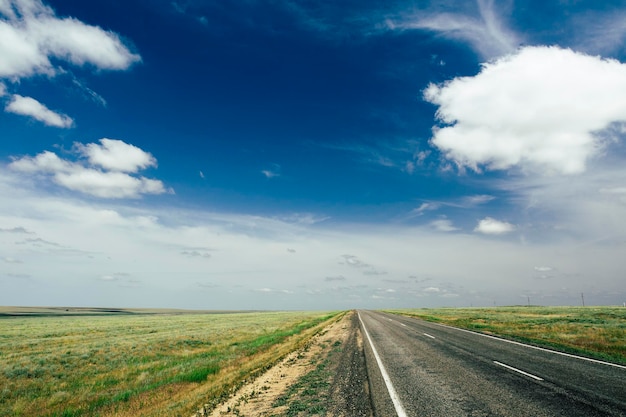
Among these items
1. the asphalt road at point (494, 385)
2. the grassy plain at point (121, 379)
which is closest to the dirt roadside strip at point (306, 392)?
the asphalt road at point (494, 385)

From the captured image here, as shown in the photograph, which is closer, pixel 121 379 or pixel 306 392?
pixel 306 392

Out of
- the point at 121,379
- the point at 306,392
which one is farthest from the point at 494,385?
the point at 121,379

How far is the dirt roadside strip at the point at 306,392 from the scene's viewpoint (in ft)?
23.9

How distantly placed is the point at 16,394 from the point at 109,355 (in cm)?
837

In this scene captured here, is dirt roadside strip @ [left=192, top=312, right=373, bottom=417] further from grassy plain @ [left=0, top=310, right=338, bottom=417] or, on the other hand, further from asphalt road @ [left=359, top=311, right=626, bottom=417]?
grassy plain @ [left=0, top=310, right=338, bottom=417]

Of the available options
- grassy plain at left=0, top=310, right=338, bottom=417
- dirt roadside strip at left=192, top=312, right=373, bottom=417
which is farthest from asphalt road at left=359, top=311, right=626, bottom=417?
grassy plain at left=0, top=310, right=338, bottom=417

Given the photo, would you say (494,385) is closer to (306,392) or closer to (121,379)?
(306,392)

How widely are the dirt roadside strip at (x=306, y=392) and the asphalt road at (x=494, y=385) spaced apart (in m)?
0.48

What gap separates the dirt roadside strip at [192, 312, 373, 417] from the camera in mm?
7273

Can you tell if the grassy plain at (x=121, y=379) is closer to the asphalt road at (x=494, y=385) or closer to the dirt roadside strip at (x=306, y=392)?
the dirt roadside strip at (x=306, y=392)

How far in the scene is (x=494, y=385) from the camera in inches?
332

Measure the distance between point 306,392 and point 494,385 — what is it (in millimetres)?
4749

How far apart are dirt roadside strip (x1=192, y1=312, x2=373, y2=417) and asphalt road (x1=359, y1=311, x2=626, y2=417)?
1.56 feet

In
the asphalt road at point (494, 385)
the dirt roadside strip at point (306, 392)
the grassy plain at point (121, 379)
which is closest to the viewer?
the asphalt road at point (494, 385)
